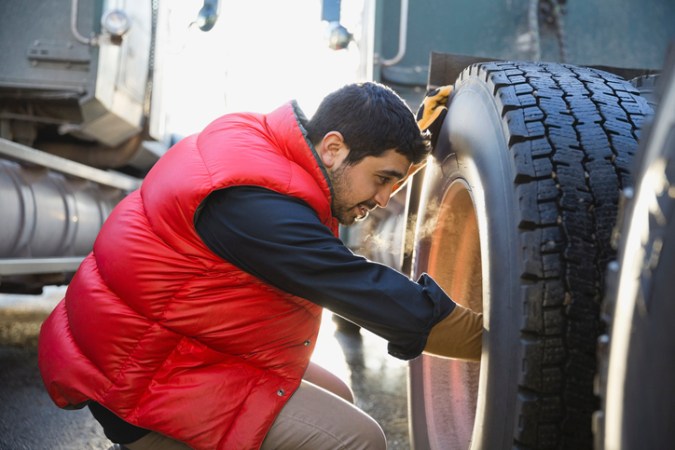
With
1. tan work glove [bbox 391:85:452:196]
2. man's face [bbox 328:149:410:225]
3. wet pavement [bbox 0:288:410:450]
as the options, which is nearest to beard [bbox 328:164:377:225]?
man's face [bbox 328:149:410:225]

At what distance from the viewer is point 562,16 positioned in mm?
3264

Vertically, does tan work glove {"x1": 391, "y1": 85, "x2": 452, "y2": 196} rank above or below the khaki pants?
above

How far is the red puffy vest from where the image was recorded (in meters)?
1.48

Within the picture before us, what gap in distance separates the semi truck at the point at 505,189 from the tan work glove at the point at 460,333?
0.45 ft

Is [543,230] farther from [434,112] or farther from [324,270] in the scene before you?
[434,112]

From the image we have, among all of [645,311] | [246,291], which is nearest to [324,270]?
[246,291]

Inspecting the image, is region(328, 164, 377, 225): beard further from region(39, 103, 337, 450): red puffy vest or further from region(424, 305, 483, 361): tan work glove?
region(424, 305, 483, 361): tan work glove

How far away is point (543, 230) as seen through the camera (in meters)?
1.14

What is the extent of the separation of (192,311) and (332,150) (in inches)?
18.1

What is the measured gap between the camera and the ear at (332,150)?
5.09 ft

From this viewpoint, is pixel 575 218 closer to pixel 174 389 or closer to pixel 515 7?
pixel 174 389

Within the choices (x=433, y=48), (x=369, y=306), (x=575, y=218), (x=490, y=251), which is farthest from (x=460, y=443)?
(x=433, y=48)

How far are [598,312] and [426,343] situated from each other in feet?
1.27

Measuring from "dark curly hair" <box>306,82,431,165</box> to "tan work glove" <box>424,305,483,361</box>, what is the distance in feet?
1.30
